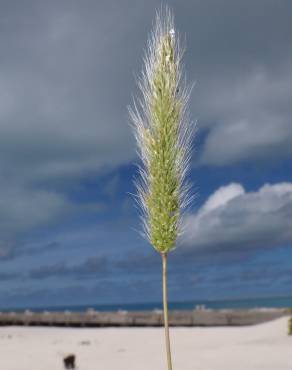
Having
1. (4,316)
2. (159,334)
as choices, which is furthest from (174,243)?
(4,316)

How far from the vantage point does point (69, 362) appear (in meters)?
16.4

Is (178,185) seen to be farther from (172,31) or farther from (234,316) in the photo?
(234,316)

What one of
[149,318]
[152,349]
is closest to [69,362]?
[152,349]

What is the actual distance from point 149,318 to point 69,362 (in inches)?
658

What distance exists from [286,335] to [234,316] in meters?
8.15

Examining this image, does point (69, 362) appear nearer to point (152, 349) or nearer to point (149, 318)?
point (152, 349)

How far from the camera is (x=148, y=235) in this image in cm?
562

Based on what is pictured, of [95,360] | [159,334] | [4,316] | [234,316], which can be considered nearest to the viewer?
[95,360]

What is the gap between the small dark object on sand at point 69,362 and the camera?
16.3 m

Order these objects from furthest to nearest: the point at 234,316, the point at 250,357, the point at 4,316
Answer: the point at 4,316 → the point at 234,316 → the point at 250,357

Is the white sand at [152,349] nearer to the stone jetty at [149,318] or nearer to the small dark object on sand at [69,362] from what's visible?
the small dark object on sand at [69,362]

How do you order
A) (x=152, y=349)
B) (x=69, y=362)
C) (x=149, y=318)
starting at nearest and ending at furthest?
(x=69, y=362)
(x=152, y=349)
(x=149, y=318)

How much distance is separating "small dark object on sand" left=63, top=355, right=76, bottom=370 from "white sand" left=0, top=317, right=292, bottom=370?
1.88 ft

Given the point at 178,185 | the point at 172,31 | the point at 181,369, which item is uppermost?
the point at 172,31
